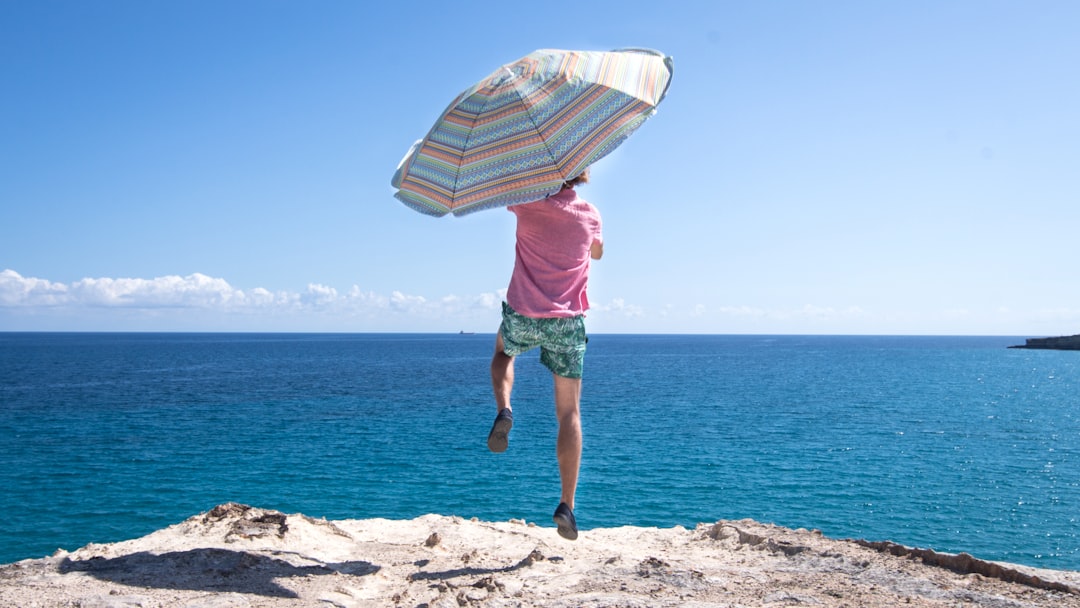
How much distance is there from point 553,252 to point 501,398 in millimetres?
1019

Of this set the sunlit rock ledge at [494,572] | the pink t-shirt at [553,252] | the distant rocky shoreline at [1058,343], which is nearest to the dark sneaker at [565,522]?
the sunlit rock ledge at [494,572]

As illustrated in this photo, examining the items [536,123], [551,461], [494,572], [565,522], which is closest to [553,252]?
[536,123]

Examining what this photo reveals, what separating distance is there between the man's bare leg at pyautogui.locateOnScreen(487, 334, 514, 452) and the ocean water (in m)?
13.9

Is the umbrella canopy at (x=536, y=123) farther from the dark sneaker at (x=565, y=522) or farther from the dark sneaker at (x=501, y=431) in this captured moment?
the dark sneaker at (x=565, y=522)

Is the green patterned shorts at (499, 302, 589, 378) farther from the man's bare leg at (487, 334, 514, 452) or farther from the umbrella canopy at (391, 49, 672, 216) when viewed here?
the umbrella canopy at (391, 49, 672, 216)

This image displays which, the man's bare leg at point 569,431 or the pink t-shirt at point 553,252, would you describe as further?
the man's bare leg at point 569,431

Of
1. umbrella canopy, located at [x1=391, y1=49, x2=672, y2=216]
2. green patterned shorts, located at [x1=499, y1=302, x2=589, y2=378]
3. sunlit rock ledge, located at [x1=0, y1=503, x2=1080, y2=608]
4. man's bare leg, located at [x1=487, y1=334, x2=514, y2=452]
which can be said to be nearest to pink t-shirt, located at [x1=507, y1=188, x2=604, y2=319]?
green patterned shorts, located at [x1=499, y1=302, x2=589, y2=378]

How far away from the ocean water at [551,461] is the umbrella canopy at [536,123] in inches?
579

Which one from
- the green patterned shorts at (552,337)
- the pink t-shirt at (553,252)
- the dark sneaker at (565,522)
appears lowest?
the dark sneaker at (565,522)

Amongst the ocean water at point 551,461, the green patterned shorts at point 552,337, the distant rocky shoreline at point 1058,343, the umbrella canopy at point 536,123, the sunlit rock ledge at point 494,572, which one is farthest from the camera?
the distant rocky shoreline at point 1058,343

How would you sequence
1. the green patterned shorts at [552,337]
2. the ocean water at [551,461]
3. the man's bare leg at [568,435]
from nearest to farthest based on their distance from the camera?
the green patterned shorts at [552,337] → the man's bare leg at [568,435] → the ocean water at [551,461]

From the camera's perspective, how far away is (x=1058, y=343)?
473 feet

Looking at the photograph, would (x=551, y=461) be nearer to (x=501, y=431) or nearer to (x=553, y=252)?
(x=501, y=431)

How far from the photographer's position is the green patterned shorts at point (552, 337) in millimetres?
4562
